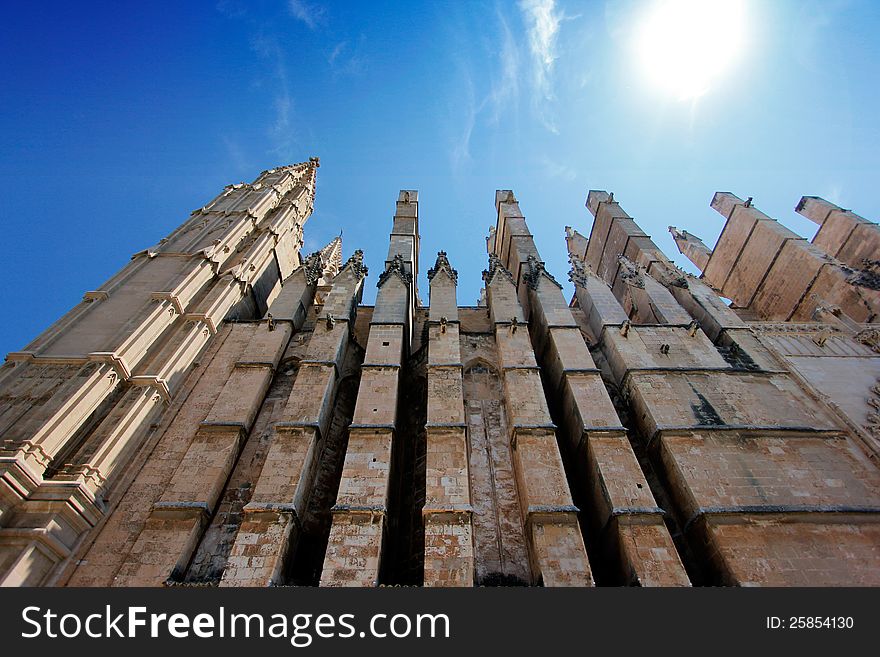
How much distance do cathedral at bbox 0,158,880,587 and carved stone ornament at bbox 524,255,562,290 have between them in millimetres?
118

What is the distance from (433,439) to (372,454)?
3.97ft

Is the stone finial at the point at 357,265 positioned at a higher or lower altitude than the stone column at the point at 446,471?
higher

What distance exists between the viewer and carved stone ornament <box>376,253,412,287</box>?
15453 mm

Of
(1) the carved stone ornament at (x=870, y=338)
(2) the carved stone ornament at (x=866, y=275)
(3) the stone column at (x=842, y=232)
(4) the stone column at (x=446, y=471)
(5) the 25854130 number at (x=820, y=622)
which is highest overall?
(3) the stone column at (x=842, y=232)

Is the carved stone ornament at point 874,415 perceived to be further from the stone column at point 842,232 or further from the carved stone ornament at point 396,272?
the carved stone ornament at point 396,272

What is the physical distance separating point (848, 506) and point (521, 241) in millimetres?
13069

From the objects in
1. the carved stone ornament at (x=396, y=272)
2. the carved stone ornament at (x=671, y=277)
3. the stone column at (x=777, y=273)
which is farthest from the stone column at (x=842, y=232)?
the carved stone ornament at (x=396, y=272)

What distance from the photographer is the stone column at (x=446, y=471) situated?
7.38 meters

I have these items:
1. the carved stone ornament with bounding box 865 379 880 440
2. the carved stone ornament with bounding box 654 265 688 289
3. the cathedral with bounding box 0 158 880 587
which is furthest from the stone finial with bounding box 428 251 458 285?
the carved stone ornament with bounding box 865 379 880 440

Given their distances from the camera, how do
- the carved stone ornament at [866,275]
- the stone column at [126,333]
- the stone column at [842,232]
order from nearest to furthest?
1. the stone column at [126,333]
2. the carved stone ornament at [866,275]
3. the stone column at [842,232]

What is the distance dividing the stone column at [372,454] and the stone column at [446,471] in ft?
2.60

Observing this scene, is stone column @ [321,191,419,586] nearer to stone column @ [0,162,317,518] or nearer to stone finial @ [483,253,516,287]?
stone finial @ [483,253,516,287]

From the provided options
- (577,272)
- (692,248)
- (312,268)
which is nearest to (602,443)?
(577,272)

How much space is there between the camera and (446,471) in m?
8.88
